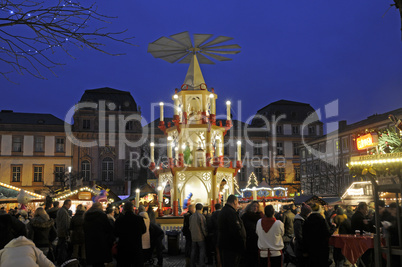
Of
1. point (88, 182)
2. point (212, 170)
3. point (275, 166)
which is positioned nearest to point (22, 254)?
point (212, 170)

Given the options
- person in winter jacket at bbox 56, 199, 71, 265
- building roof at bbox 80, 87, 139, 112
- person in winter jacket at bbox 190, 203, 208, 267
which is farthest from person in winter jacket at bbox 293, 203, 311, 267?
building roof at bbox 80, 87, 139, 112

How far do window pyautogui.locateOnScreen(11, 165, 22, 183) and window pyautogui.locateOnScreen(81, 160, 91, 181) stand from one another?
7772 mm

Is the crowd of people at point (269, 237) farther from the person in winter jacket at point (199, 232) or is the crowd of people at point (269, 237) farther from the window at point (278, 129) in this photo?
the window at point (278, 129)

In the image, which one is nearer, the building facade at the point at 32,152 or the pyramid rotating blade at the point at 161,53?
the pyramid rotating blade at the point at 161,53

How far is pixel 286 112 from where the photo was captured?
215ft

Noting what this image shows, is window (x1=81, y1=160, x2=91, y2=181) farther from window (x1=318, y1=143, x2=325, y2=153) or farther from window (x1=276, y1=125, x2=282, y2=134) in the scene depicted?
window (x1=318, y1=143, x2=325, y2=153)

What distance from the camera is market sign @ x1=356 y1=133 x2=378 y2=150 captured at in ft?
41.8

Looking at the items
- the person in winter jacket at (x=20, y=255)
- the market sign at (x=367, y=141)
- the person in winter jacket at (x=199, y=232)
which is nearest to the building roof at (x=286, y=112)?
the market sign at (x=367, y=141)

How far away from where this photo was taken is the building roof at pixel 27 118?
56.5m

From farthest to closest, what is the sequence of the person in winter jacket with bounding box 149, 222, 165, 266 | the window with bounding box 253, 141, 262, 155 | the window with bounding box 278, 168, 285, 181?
1. the window with bounding box 253, 141, 262, 155
2. the window with bounding box 278, 168, 285, 181
3. the person in winter jacket with bounding box 149, 222, 165, 266

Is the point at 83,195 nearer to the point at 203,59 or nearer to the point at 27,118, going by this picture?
the point at 203,59

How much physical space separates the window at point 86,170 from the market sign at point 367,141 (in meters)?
47.1

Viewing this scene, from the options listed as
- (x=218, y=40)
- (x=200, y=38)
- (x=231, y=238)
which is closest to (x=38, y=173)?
(x=200, y=38)

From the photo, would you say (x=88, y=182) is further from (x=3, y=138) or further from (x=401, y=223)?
(x=401, y=223)
